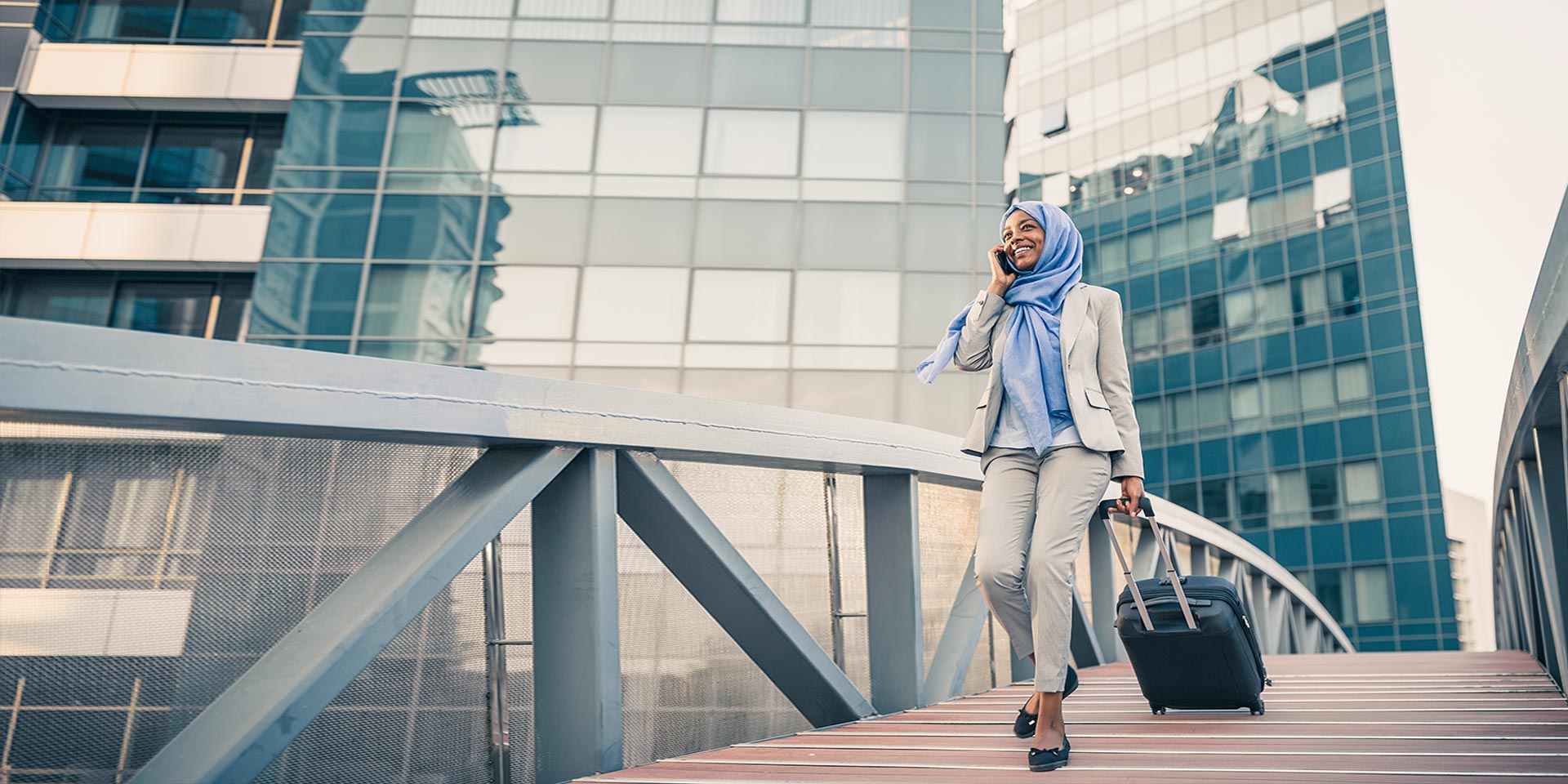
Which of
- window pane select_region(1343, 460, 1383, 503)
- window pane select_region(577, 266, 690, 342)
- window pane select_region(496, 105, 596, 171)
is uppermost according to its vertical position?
window pane select_region(496, 105, 596, 171)

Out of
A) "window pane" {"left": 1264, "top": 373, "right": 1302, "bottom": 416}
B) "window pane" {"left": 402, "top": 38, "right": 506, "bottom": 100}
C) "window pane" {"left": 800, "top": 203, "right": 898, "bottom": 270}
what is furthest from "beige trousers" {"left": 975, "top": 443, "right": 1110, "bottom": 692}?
"window pane" {"left": 1264, "top": 373, "right": 1302, "bottom": 416}

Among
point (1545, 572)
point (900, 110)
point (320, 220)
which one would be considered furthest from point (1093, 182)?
point (1545, 572)

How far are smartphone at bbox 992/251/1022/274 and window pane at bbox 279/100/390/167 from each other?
661 inches

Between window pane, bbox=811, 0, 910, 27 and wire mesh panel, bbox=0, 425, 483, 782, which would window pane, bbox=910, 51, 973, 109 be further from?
wire mesh panel, bbox=0, 425, 483, 782

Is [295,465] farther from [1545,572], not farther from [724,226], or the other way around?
[724,226]

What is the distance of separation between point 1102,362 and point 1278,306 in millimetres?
37880

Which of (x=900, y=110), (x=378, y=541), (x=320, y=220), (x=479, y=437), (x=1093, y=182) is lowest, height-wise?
(x=378, y=541)

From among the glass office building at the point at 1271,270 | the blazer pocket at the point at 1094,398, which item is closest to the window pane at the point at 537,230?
the blazer pocket at the point at 1094,398

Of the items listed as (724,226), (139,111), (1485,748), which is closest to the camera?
(1485,748)

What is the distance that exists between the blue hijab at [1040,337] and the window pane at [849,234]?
13.6 metres

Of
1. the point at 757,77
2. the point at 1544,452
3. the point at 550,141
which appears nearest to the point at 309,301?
the point at 550,141

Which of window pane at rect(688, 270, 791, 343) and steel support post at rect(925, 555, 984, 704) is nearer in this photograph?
steel support post at rect(925, 555, 984, 704)

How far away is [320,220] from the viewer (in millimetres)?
17875

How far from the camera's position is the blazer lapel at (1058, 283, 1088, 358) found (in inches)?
132
